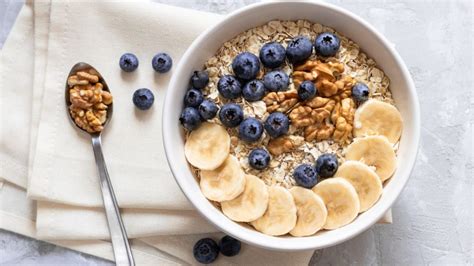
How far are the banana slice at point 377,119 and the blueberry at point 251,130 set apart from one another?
0.61ft

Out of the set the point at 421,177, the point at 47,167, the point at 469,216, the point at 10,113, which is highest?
the point at 10,113

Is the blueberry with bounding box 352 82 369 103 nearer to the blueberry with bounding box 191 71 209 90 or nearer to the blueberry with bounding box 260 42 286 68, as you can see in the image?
the blueberry with bounding box 260 42 286 68

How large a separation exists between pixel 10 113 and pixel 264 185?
1.99ft

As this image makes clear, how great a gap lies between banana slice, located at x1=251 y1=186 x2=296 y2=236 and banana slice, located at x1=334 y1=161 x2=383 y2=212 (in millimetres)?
107

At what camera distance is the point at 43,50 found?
1.47 m

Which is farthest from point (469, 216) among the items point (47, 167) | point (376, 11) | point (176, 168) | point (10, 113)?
point (10, 113)

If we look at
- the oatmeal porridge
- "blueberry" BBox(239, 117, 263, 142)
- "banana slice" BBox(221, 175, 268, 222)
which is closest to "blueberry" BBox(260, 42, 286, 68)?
the oatmeal porridge

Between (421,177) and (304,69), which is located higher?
(304,69)

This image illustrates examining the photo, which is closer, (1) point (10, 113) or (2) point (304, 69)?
(2) point (304, 69)

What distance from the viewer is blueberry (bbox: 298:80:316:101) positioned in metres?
1.22

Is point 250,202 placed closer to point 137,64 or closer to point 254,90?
point 254,90

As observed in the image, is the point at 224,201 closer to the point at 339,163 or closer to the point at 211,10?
the point at 339,163

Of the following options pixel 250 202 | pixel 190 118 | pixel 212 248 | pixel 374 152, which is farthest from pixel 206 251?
pixel 374 152

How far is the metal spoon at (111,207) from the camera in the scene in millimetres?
1414
